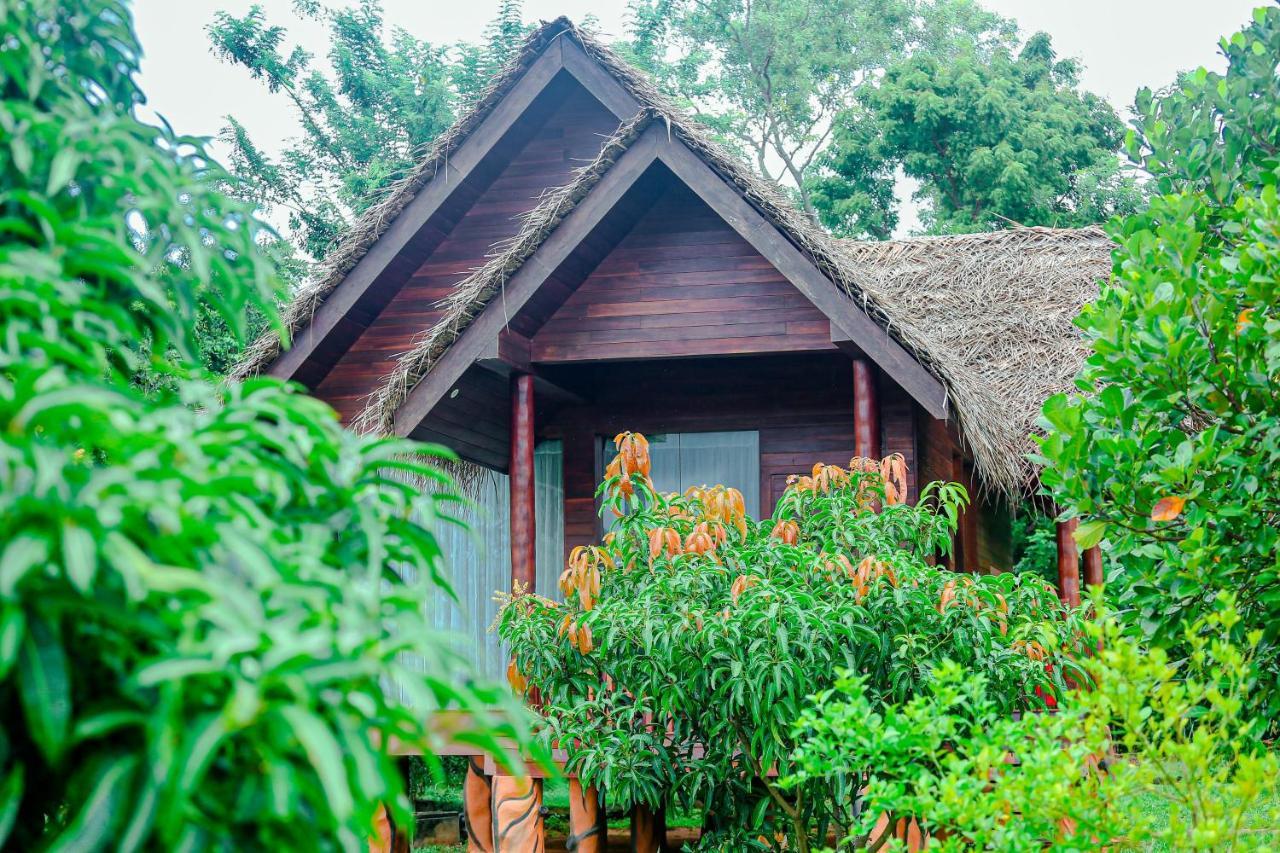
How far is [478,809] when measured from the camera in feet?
23.2

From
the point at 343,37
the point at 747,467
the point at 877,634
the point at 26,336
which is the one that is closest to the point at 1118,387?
the point at 877,634

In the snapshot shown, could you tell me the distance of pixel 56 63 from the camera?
2.27m

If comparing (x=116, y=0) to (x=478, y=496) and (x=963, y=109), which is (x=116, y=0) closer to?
(x=478, y=496)

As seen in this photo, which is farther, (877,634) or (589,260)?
(589,260)

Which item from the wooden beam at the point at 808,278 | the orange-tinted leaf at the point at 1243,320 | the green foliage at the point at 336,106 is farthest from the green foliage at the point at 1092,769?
the green foliage at the point at 336,106

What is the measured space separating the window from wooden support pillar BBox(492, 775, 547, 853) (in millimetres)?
3008

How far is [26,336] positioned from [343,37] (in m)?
17.6

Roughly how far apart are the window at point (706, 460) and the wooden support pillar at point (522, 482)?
5.11 feet

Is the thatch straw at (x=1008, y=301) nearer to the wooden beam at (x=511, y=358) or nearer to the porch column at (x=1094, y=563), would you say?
the porch column at (x=1094, y=563)

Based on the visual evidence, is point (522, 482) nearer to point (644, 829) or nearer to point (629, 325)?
point (629, 325)

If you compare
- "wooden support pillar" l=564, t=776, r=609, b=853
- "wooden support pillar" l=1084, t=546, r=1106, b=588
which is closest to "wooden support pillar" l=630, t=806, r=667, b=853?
"wooden support pillar" l=564, t=776, r=609, b=853

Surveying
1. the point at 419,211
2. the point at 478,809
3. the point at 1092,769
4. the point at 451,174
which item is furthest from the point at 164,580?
the point at 451,174

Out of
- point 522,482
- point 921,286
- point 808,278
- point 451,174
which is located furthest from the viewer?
point 921,286

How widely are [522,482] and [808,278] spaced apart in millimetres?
2028
